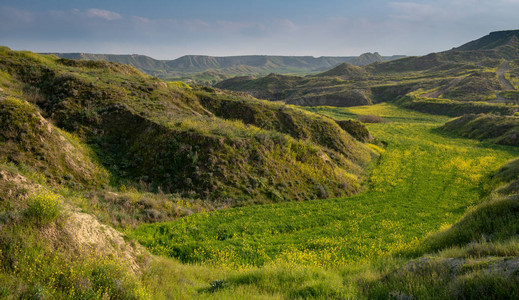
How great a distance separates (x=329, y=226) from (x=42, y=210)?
14.5 metres

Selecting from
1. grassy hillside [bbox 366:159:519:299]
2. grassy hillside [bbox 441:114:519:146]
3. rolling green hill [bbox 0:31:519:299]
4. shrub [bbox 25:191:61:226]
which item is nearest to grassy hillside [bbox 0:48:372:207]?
rolling green hill [bbox 0:31:519:299]

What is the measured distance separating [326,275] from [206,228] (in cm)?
840

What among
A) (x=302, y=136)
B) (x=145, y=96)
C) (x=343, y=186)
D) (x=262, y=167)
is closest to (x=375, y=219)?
(x=343, y=186)

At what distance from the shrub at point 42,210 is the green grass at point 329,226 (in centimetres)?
591

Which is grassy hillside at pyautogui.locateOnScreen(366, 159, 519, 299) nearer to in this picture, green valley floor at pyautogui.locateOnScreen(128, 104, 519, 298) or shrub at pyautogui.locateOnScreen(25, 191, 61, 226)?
green valley floor at pyautogui.locateOnScreen(128, 104, 519, 298)

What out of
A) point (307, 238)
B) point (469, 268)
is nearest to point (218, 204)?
point (307, 238)

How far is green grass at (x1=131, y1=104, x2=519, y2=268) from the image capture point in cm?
1284

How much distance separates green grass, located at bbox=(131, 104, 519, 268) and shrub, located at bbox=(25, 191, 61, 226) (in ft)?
19.4

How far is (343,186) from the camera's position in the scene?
2472 cm

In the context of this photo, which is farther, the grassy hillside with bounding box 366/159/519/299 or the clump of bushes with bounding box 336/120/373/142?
the clump of bushes with bounding box 336/120/373/142

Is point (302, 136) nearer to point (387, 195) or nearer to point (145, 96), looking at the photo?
point (387, 195)

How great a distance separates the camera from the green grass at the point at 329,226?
42.1 feet

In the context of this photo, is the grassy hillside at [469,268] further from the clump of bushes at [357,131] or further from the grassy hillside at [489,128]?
the grassy hillside at [489,128]

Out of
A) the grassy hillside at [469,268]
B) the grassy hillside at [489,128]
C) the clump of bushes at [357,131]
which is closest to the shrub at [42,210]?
the grassy hillside at [469,268]
